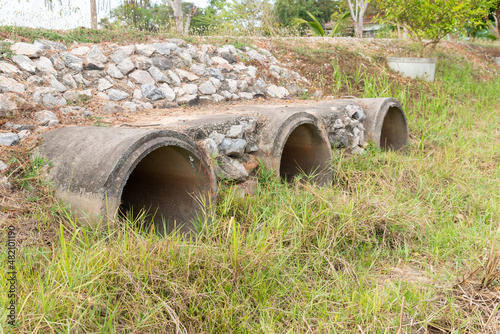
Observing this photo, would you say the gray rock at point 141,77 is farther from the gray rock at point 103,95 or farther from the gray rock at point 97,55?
the gray rock at point 103,95

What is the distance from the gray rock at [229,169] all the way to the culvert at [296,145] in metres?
0.35

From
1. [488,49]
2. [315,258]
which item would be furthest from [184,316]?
[488,49]

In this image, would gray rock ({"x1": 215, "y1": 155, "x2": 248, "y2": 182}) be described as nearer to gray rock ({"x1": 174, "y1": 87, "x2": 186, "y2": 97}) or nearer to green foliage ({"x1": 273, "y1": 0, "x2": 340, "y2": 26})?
gray rock ({"x1": 174, "y1": 87, "x2": 186, "y2": 97})

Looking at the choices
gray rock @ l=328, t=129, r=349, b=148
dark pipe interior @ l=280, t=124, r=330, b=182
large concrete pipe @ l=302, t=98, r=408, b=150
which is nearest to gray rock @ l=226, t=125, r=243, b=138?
dark pipe interior @ l=280, t=124, r=330, b=182

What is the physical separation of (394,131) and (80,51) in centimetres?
429

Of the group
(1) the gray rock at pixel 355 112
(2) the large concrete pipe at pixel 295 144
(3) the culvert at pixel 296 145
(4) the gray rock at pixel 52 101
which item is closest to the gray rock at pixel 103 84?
(4) the gray rock at pixel 52 101

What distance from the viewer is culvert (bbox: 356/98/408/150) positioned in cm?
499

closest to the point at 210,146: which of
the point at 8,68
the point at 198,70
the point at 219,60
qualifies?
the point at 8,68

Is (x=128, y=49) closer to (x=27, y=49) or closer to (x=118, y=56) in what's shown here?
(x=118, y=56)

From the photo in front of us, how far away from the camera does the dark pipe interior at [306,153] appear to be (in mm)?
4191

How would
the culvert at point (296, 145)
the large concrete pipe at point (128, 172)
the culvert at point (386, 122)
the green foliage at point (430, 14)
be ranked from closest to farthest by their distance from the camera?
1. the large concrete pipe at point (128, 172)
2. the culvert at point (296, 145)
3. the culvert at point (386, 122)
4. the green foliage at point (430, 14)

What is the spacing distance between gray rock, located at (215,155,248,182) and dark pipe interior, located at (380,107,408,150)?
282cm

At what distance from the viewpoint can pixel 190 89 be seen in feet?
16.5

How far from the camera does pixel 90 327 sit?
5.84 ft
